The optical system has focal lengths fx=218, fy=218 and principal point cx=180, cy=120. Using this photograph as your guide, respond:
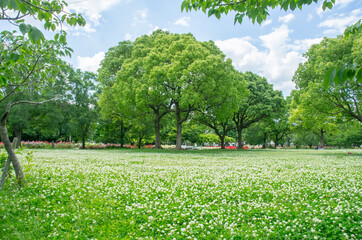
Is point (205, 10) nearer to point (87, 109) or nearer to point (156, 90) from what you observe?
point (156, 90)

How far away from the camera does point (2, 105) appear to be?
36438 millimetres

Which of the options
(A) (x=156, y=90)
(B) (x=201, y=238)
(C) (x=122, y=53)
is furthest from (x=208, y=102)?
(B) (x=201, y=238)

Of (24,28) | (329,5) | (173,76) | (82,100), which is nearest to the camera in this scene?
(24,28)

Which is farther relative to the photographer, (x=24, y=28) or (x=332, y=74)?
(x=24, y=28)

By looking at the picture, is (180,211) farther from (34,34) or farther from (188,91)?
(188,91)

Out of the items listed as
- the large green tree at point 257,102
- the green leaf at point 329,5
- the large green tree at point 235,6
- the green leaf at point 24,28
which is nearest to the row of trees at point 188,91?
the large green tree at point 257,102

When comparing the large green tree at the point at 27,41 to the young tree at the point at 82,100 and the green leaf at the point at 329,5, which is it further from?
the young tree at the point at 82,100

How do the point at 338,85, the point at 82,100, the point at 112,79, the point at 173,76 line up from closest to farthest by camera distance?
the point at 338,85, the point at 173,76, the point at 112,79, the point at 82,100

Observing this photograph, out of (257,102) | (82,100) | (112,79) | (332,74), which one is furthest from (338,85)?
(82,100)

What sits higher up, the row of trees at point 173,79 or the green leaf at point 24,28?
the row of trees at point 173,79

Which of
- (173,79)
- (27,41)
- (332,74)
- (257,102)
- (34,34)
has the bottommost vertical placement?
(332,74)

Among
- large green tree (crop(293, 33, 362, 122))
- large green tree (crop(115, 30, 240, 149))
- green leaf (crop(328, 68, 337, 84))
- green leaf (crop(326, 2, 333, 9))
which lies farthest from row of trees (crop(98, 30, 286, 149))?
green leaf (crop(328, 68, 337, 84))

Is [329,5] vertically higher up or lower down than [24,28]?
higher up

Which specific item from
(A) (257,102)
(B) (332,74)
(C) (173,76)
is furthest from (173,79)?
(B) (332,74)
